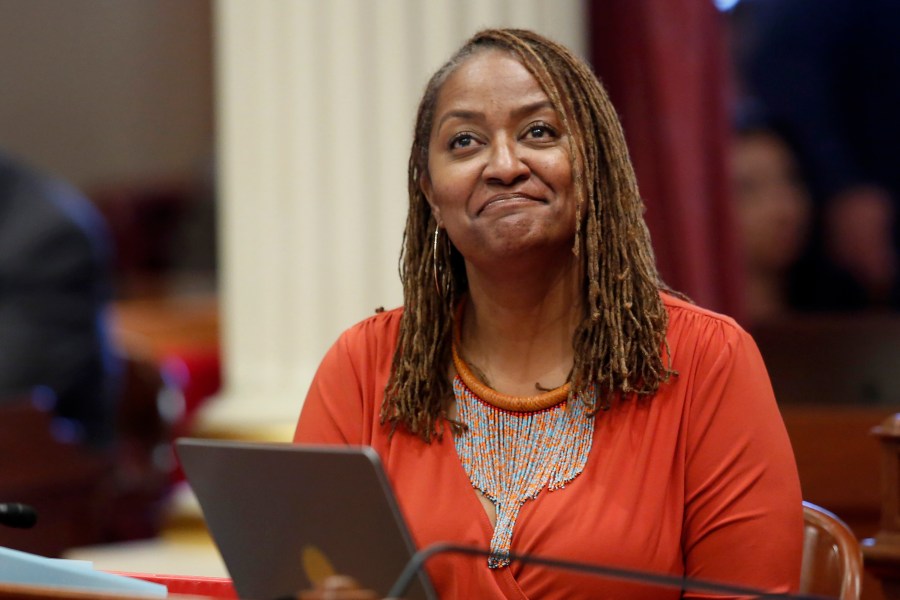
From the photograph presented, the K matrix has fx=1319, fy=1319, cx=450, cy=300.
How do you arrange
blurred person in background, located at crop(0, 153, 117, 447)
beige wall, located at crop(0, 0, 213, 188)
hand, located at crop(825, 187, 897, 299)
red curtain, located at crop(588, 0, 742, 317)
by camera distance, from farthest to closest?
beige wall, located at crop(0, 0, 213, 188) → hand, located at crop(825, 187, 897, 299) → blurred person in background, located at crop(0, 153, 117, 447) → red curtain, located at crop(588, 0, 742, 317)

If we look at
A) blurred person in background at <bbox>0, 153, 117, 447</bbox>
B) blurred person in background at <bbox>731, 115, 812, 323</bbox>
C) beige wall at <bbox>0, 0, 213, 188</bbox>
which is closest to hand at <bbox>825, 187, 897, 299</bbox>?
blurred person in background at <bbox>731, 115, 812, 323</bbox>

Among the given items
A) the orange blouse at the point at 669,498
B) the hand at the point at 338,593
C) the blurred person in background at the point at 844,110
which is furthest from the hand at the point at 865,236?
the hand at the point at 338,593

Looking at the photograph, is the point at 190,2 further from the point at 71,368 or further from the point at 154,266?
the point at 71,368

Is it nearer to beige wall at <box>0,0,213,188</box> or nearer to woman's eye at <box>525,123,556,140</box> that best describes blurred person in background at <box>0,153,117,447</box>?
woman's eye at <box>525,123,556,140</box>

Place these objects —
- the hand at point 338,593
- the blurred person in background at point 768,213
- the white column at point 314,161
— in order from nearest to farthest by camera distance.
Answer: the hand at point 338,593 < the white column at point 314,161 < the blurred person in background at point 768,213

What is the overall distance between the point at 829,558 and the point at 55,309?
3021mm

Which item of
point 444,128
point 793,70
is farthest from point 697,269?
Answer: point 793,70

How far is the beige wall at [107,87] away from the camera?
31.9 feet

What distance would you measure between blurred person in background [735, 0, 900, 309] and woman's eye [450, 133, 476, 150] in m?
3.83

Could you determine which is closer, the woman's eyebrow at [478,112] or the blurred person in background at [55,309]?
the woman's eyebrow at [478,112]

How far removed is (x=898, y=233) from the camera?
5613 millimetres

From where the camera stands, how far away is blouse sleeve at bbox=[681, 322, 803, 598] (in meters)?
1.75

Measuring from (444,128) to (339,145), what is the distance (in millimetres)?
1316

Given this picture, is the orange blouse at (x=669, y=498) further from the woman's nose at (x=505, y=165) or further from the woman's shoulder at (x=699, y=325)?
the woman's nose at (x=505, y=165)
